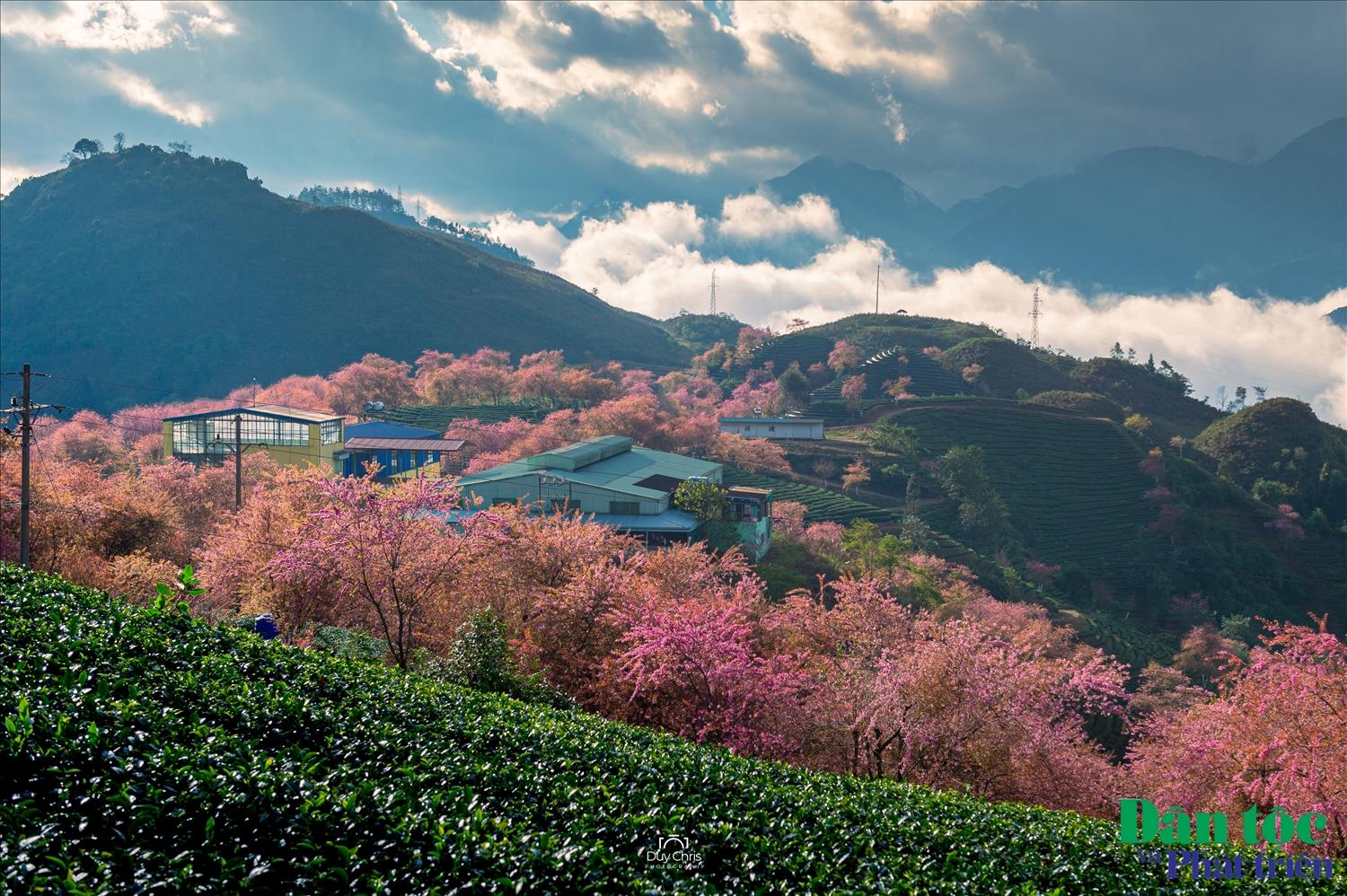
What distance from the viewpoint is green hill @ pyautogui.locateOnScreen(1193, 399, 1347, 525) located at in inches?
3073

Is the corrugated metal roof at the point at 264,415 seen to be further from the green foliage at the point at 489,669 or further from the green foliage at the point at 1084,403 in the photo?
the green foliage at the point at 1084,403

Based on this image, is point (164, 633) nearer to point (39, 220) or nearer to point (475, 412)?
point (475, 412)

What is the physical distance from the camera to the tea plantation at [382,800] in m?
6.47

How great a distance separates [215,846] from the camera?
6469 mm

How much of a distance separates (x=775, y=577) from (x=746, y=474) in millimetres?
27418

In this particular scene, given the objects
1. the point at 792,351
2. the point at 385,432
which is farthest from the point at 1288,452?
the point at 385,432

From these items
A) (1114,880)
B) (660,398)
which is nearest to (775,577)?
(1114,880)

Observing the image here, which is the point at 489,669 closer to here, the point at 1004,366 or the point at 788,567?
the point at 788,567

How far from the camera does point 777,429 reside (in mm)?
87188

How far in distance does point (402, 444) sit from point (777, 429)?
42.6 m

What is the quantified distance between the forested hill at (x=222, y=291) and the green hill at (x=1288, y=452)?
88757 millimetres

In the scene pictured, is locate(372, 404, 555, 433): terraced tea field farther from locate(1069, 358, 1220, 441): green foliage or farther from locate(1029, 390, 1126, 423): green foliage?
locate(1069, 358, 1220, 441): green foliage

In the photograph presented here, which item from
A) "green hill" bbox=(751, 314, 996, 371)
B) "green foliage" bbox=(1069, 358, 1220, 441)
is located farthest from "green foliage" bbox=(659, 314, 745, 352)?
"green foliage" bbox=(1069, 358, 1220, 441)

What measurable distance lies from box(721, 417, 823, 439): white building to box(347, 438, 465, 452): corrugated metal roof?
3522 cm
